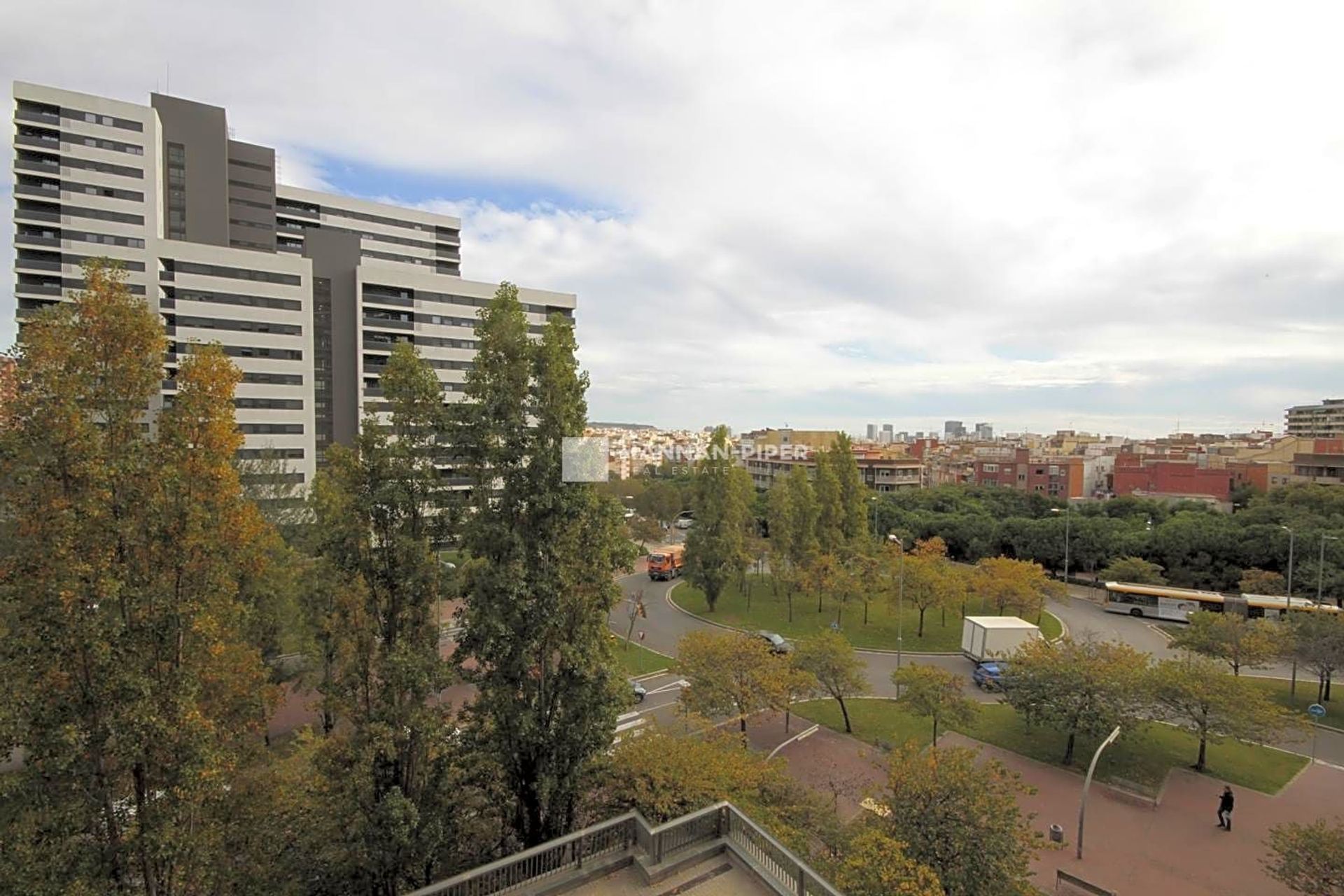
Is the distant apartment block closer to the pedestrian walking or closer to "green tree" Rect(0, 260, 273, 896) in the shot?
the pedestrian walking

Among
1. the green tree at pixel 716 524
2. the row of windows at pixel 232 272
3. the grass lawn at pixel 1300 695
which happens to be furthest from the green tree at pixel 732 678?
the row of windows at pixel 232 272

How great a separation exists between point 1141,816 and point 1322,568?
82.3ft

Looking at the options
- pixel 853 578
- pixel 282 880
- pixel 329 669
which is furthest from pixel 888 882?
pixel 853 578

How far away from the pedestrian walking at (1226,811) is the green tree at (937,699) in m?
4.94

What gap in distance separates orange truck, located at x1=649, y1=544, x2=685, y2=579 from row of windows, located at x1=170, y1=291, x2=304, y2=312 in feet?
90.3

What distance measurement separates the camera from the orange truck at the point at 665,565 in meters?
38.6

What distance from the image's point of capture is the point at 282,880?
7.71 m

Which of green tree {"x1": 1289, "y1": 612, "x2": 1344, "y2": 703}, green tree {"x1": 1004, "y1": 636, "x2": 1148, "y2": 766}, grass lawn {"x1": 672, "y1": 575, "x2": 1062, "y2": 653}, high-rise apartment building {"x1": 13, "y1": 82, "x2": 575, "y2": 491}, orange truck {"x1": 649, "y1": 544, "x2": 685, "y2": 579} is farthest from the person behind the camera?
orange truck {"x1": 649, "y1": 544, "x2": 685, "y2": 579}

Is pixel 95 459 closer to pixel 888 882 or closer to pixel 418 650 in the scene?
pixel 418 650

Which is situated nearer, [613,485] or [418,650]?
[418,650]

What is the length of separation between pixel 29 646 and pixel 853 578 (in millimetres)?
25975

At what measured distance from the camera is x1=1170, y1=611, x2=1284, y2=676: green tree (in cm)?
1891

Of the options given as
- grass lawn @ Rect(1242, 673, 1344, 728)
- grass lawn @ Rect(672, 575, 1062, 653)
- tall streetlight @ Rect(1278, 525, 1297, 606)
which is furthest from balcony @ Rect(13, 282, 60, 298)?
tall streetlight @ Rect(1278, 525, 1297, 606)

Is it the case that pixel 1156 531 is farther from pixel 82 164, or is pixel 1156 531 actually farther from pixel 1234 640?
pixel 82 164
